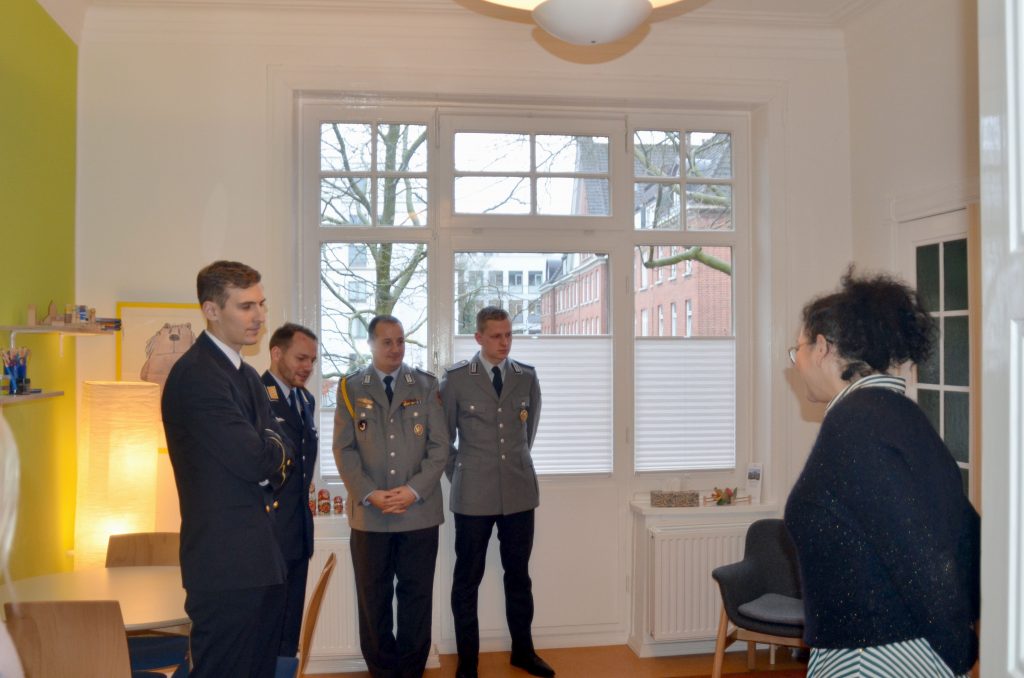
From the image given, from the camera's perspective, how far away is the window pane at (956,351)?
3.99 meters

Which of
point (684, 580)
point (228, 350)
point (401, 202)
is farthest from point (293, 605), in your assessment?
point (401, 202)

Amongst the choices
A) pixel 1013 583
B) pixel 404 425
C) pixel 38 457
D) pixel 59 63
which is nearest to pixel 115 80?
pixel 59 63

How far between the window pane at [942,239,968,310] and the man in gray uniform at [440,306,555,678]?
205 centimetres

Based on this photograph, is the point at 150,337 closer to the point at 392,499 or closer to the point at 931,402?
the point at 392,499

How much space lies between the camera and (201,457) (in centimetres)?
261

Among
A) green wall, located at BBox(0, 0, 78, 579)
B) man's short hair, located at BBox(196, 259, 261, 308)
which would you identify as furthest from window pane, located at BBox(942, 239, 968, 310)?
green wall, located at BBox(0, 0, 78, 579)

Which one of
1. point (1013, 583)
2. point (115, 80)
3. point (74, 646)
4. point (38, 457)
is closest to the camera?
point (1013, 583)

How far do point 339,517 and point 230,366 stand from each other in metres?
2.05

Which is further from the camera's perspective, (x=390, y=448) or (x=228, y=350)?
(x=390, y=448)

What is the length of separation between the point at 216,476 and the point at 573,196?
116 inches

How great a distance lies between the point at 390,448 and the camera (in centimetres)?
422

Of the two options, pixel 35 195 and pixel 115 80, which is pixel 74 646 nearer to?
pixel 35 195

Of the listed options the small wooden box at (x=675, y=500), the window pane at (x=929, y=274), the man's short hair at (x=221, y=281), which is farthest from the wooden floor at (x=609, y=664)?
the man's short hair at (x=221, y=281)

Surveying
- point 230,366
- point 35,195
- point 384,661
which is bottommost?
point 384,661
